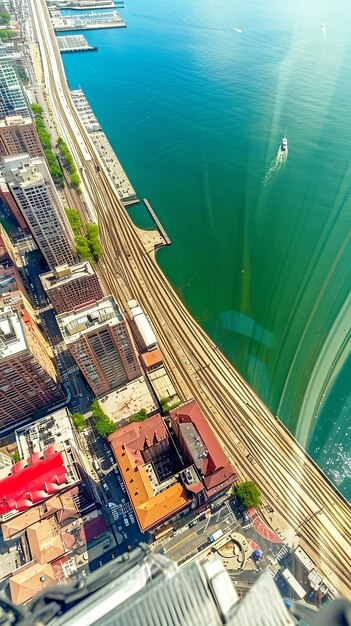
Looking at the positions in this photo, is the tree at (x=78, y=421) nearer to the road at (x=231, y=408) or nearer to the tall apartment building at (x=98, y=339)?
the tall apartment building at (x=98, y=339)

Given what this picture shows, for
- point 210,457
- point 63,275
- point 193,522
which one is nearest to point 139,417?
point 210,457

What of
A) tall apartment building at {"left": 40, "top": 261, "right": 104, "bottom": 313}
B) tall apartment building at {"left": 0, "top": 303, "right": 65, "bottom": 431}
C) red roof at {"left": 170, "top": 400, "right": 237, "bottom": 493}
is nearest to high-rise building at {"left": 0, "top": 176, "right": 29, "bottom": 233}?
tall apartment building at {"left": 40, "top": 261, "right": 104, "bottom": 313}

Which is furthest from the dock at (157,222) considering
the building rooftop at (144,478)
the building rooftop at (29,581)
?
the building rooftop at (29,581)

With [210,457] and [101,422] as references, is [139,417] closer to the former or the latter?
[101,422]

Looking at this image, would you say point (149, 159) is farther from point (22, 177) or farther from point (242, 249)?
point (22, 177)

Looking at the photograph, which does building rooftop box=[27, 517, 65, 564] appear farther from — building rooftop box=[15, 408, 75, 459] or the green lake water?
the green lake water

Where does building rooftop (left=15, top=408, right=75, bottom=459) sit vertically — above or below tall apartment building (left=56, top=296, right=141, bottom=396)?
below

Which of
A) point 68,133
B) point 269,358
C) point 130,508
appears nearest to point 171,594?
point 130,508
